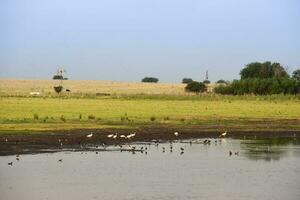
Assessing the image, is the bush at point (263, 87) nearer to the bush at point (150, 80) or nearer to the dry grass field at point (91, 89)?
the dry grass field at point (91, 89)

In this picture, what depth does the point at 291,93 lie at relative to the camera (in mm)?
100750

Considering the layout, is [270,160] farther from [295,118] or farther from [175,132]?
[295,118]

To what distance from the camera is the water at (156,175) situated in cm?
2200

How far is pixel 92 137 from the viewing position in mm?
38719

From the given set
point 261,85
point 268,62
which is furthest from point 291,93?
point 268,62

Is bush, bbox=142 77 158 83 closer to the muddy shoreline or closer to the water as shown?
the muddy shoreline

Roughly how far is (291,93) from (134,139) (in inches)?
2544

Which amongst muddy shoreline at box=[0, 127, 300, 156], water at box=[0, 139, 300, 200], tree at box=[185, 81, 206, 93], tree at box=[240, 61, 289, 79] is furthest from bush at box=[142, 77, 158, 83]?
water at box=[0, 139, 300, 200]

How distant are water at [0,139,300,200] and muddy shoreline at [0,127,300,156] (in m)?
2.08

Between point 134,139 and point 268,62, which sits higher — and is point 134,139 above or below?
below

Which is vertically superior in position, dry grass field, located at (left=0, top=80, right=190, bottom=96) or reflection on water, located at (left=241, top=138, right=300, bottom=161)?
dry grass field, located at (left=0, top=80, right=190, bottom=96)

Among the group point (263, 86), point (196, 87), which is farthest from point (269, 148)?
point (196, 87)

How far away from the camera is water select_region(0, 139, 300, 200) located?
72.2 ft

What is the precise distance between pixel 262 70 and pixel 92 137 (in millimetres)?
101294
